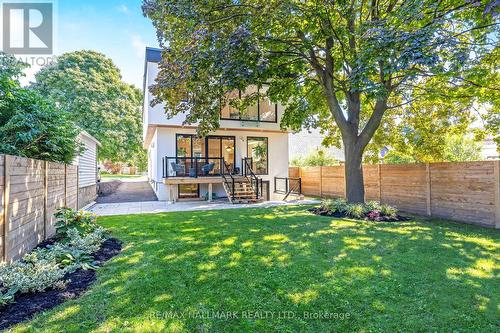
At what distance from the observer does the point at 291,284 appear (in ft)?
10.8

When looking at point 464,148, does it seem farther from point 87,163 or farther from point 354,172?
point 87,163

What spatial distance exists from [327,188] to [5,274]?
11504 mm

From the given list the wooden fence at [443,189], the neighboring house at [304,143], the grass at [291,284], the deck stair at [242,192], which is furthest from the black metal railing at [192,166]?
the neighboring house at [304,143]

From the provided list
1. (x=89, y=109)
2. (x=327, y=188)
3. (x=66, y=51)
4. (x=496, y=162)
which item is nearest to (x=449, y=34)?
(x=496, y=162)

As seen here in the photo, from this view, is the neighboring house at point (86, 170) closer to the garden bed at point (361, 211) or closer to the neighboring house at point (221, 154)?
the neighboring house at point (221, 154)

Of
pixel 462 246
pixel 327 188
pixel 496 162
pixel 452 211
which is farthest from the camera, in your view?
pixel 327 188

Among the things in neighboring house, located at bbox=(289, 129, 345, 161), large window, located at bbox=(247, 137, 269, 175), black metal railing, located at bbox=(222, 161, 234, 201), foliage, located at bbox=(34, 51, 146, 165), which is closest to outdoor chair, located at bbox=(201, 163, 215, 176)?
black metal railing, located at bbox=(222, 161, 234, 201)

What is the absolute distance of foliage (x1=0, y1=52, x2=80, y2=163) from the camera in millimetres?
4383

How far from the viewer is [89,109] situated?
1833 cm

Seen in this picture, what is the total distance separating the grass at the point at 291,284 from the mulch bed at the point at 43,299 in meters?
0.13

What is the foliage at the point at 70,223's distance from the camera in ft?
15.7

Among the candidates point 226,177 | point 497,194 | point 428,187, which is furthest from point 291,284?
point 226,177

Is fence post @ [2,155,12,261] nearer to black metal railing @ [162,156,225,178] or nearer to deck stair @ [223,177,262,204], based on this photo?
deck stair @ [223,177,262,204]

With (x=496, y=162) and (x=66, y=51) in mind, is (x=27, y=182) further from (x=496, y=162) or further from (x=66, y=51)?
(x=66, y=51)
